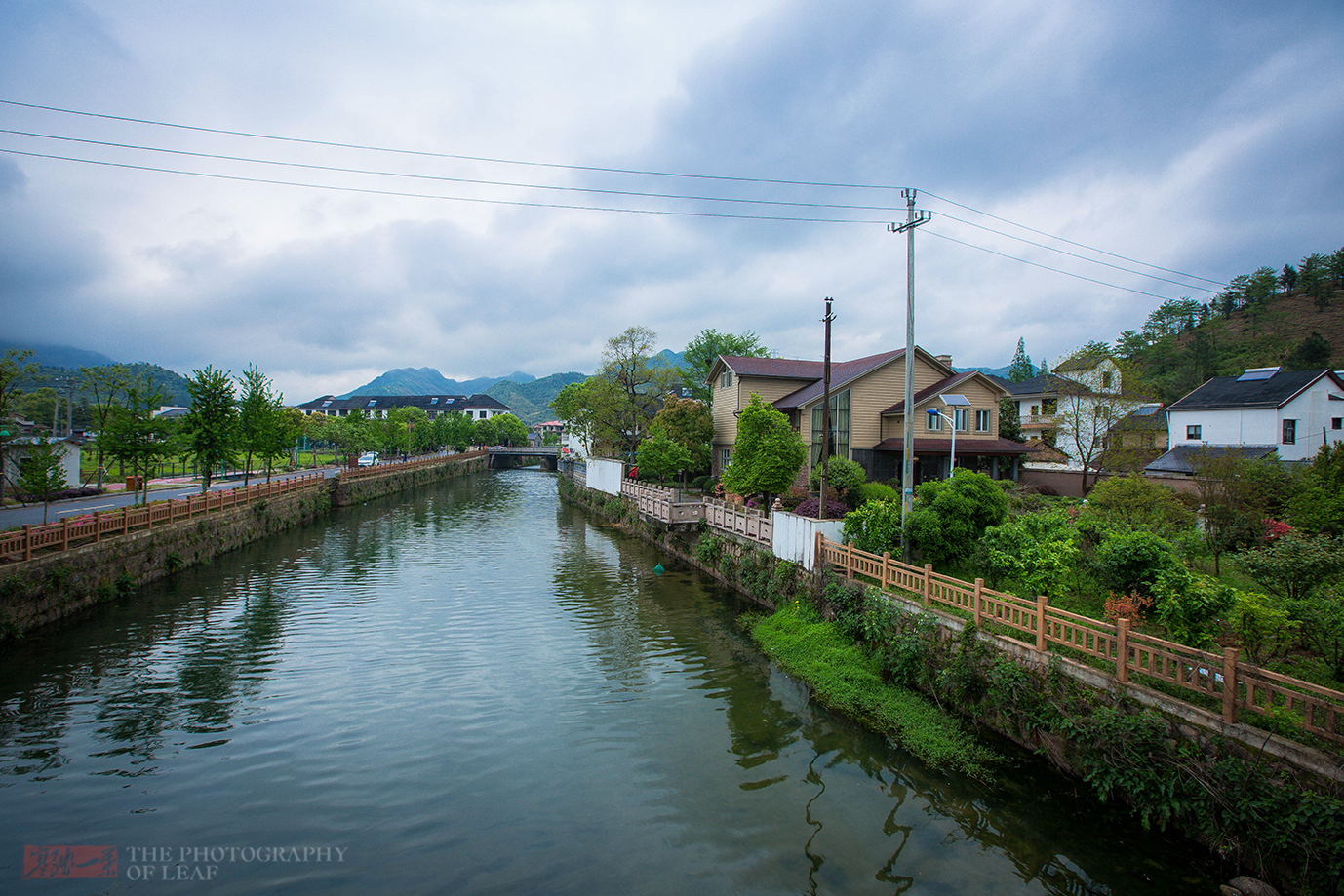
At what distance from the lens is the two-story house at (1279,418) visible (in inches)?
1133

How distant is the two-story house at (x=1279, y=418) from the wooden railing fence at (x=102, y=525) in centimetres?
4235

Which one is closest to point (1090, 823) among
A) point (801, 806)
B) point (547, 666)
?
point (801, 806)

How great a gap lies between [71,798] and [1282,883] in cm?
1555

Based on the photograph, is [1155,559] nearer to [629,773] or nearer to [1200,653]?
[1200,653]

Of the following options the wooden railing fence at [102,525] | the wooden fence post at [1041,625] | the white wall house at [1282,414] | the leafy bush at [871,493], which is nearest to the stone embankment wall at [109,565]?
the wooden railing fence at [102,525]

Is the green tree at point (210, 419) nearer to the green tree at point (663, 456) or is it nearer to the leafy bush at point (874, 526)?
the green tree at point (663, 456)

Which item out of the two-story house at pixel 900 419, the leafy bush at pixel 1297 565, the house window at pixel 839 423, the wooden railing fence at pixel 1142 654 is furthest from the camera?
the house window at pixel 839 423

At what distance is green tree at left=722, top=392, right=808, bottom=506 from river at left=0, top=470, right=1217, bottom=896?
7748mm

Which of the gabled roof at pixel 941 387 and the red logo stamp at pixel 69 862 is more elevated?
the gabled roof at pixel 941 387

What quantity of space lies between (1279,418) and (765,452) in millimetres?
28330

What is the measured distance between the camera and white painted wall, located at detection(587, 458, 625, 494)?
136 feet

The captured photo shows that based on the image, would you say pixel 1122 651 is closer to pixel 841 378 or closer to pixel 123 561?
pixel 841 378

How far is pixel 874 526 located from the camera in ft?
50.7

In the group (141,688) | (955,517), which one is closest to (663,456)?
(955,517)
